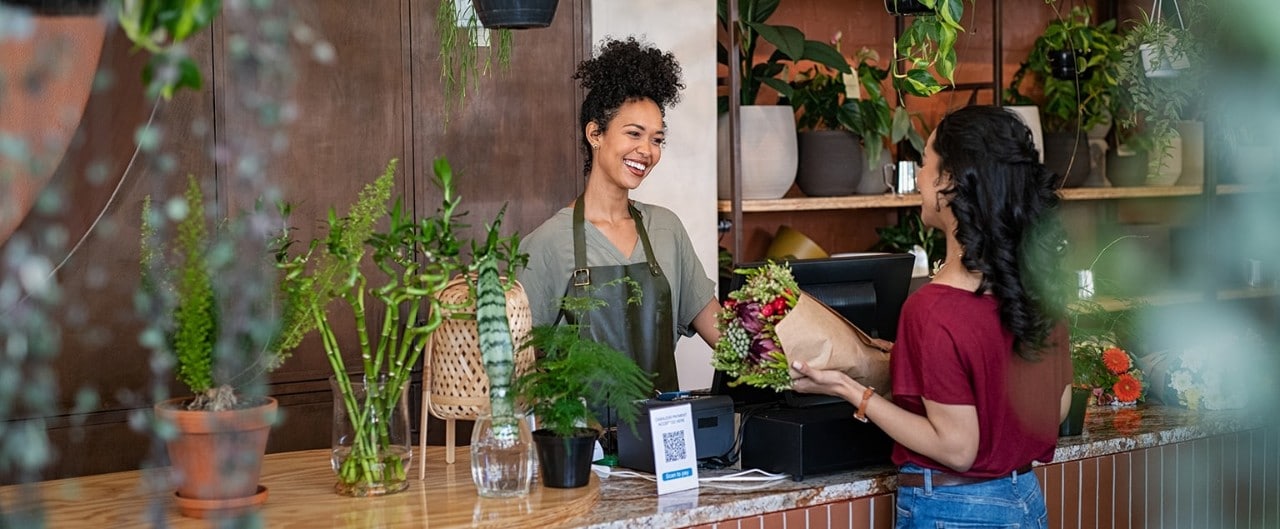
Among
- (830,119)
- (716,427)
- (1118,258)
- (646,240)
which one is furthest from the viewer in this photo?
(830,119)

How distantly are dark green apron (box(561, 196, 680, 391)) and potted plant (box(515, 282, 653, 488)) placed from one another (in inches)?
33.2

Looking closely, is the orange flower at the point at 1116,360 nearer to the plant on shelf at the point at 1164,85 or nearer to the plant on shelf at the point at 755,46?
the plant on shelf at the point at 755,46

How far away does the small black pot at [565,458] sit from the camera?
1.93 meters

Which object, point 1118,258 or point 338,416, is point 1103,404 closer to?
point 338,416

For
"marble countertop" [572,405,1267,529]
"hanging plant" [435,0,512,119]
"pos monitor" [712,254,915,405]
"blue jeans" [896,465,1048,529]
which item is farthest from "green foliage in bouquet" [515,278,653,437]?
"hanging plant" [435,0,512,119]

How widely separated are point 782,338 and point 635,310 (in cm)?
94

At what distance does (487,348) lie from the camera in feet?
5.96

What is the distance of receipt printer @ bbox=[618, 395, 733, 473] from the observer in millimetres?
2105

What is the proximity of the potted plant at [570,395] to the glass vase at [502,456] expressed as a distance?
0.05m

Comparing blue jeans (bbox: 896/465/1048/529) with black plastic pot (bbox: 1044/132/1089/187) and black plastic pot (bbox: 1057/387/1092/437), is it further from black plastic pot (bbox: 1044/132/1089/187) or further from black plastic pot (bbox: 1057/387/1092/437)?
black plastic pot (bbox: 1044/132/1089/187)

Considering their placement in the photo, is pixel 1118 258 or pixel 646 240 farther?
pixel 646 240

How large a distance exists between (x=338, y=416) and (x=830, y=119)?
246 cm

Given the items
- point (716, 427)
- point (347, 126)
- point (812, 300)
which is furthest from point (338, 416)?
point (347, 126)

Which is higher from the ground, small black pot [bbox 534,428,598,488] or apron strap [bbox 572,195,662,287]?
apron strap [bbox 572,195,662,287]
